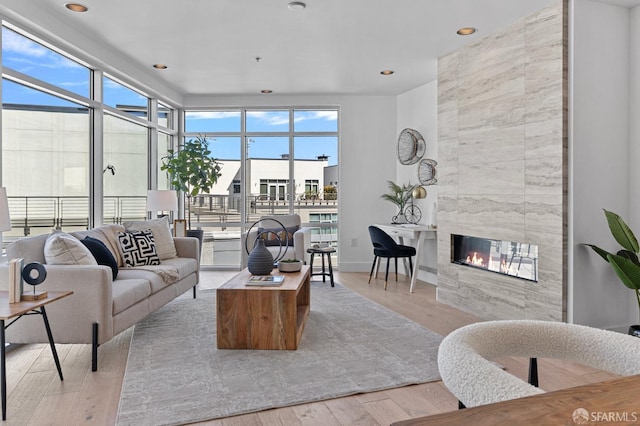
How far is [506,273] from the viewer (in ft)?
13.5

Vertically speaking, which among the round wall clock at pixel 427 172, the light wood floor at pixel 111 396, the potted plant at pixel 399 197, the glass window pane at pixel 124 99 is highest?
the glass window pane at pixel 124 99

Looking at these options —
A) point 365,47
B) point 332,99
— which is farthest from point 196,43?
point 332,99

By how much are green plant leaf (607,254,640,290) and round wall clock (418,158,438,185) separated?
9.59 ft

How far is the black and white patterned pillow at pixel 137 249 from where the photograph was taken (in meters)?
4.27

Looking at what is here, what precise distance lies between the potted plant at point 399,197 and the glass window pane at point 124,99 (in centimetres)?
363

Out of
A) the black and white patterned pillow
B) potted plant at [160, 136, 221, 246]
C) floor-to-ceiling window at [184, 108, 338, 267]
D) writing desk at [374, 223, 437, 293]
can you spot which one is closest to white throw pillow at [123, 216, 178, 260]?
the black and white patterned pillow

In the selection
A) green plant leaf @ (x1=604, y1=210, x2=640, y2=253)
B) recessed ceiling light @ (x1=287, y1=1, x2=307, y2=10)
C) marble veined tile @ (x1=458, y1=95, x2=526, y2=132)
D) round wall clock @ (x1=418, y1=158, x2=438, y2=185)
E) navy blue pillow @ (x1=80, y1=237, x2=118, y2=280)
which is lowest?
navy blue pillow @ (x1=80, y1=237, x2=118, y2=280)

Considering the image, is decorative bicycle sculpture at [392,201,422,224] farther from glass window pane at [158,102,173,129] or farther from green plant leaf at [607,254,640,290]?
glass window pane at [158,102,173,129]

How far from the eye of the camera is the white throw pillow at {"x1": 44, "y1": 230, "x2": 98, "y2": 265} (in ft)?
10.4

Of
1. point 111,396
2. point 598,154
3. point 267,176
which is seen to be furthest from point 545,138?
point 267,176

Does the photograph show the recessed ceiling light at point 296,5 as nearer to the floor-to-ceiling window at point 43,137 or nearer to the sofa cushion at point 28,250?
the floor-to-ceiling window at point 43,137

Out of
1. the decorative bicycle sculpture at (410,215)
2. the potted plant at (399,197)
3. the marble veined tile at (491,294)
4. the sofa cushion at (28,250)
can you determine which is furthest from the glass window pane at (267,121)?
the sofa cushion at (28,250)

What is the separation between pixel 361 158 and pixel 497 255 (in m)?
3.29

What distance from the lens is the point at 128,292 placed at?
11.0 ft
